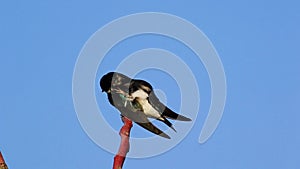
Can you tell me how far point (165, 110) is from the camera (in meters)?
9.05

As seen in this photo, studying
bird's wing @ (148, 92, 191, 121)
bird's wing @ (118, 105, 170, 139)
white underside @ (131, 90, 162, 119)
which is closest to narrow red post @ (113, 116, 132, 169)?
bird's wing @ (118, 105, 170, 139)

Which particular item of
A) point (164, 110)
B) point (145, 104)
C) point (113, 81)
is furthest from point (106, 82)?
point (164, 110)

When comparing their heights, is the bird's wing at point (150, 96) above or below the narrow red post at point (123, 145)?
above

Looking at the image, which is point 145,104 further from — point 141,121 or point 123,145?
point 123,145

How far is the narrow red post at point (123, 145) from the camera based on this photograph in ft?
28.0

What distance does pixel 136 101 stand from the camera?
29.6ft

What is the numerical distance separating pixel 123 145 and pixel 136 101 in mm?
605

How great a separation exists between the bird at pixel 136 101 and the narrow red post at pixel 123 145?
78 millimetres

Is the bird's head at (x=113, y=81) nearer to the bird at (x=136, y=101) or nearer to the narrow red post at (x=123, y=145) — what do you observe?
the bird at (x=136, y=101)

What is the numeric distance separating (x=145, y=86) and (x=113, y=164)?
927 mm

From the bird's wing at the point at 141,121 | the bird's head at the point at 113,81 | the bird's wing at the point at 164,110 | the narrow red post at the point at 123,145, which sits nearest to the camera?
the narrow red post at the point at 123,145

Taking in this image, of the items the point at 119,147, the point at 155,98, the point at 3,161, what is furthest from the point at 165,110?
the point at 3,161

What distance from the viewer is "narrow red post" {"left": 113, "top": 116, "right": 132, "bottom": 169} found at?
8.53 metres

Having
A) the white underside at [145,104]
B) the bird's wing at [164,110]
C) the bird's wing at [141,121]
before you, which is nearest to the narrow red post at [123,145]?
the bird's wing at [141,121]
